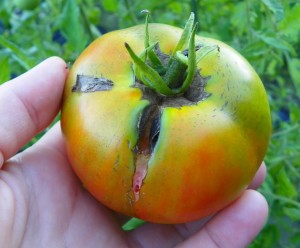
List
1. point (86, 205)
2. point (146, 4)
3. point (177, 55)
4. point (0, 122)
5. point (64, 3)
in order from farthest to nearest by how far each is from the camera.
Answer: point (146, 4) < point (64, 3) < point (86, 205) < point (0, 122) < point (177, 55)

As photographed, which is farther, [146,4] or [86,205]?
[146,4]

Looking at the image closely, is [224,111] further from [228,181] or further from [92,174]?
[92,174]

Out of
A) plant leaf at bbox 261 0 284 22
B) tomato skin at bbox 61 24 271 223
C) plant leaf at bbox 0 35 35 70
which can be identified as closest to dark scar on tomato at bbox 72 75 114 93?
tomato skin at bbox 61 24 271 223

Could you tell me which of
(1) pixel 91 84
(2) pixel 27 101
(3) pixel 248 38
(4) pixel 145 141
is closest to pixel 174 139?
(4) pixel 145 141

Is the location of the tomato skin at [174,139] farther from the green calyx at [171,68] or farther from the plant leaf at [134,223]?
the plant leaf at [134,223]

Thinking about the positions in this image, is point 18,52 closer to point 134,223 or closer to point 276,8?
point 134,223

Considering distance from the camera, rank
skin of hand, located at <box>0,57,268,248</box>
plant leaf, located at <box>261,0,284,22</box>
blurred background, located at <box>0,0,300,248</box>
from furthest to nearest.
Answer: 1. blurred background, located at <box>0,0,300,248</box>
2. plant leaf, located at <box>261,0,284,22</box>
3. skin of hand, located at <box>0,57,268,248</box>

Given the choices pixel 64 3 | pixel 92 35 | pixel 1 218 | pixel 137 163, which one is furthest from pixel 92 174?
pixel 92 35

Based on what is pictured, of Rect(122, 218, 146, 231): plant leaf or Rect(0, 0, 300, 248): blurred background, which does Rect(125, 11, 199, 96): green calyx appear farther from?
Rect(122, 218, 146, 231): plant leaf
